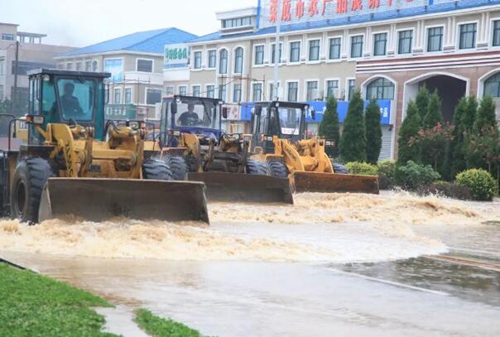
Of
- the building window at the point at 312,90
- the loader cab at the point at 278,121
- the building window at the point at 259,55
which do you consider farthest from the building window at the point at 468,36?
the loader cab at the point at 278,121

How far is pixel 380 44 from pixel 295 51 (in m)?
8.00

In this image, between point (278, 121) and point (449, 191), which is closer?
point (278, 121)

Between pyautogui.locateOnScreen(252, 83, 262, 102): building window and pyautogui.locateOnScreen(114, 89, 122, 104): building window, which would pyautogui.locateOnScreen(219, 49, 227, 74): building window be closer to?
pyautogui.locateOnScreen(252, 83, 262, 102): building window

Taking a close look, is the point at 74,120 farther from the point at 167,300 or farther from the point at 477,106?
the point at 477,106

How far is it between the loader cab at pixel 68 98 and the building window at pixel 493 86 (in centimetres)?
3409

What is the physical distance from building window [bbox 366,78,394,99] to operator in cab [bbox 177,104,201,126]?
29.8 m

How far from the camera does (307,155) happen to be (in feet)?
98.5

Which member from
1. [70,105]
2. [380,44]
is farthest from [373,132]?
[70,105]

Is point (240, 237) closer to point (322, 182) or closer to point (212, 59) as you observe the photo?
point (322, 182)

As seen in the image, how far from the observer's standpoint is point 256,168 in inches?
1013

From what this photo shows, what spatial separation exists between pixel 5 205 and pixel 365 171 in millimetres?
25016

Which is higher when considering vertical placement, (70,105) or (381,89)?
(381,89)

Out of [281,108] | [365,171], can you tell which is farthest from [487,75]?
[281,108]

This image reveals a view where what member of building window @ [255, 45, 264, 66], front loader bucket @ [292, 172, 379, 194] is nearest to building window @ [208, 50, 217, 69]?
building window @ [255, 45, 264, 66]
